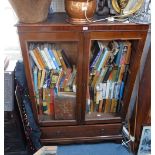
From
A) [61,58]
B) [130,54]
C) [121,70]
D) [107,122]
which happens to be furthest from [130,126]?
[61,58]

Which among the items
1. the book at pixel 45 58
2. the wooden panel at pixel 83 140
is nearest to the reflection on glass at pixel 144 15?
the book at pixel 45 58

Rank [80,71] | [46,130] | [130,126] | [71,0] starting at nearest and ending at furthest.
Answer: [71,0] < [80,71] < [46,130] < [130,126]

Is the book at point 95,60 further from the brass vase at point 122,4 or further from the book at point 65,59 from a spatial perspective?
the brass vase at point 122,4

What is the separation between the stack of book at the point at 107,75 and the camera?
55.2 inches

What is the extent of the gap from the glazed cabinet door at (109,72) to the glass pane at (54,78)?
0.12m

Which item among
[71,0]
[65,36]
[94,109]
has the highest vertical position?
[71,0]

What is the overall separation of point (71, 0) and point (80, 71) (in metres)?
0.46

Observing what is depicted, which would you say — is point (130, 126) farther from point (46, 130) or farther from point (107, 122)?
point (46, 130)

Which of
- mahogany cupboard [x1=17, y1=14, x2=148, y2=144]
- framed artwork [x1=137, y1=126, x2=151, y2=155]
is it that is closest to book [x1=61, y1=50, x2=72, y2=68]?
mahogany cupboard [x1=17, y1=14, x2=148, y2=144]

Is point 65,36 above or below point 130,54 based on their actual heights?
above

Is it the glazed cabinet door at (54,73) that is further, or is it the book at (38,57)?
the book at (38,57)

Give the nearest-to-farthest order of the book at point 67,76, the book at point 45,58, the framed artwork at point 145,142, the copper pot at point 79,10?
the copper pot at point 79,10
the book at point 45,58
the book at point 67,76
the framed artwork at point 145,142

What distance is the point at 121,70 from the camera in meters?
1.50

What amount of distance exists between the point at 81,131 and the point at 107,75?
52cm
